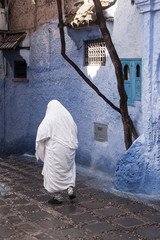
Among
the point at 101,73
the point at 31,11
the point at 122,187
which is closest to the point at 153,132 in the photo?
the point at 122,187

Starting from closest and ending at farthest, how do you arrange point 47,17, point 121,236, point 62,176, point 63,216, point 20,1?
1. point 121,236
2. point 63,216
3. point 62,176
4. point 47,17
5. point 20,1

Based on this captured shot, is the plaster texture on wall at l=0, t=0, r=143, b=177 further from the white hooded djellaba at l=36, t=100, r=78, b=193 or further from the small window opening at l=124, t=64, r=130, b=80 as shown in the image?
the white hooded djellaba at l=36, t=100, r=78, b=193

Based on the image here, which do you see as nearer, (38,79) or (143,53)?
(143,53)

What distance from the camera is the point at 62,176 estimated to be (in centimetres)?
728

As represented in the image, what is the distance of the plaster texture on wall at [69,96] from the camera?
920cm

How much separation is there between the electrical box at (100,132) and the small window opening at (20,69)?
376 centimetres

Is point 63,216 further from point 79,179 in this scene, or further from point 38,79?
point 38,79

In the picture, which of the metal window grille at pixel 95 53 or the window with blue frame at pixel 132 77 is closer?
the window with blue frame at pixel 132 77

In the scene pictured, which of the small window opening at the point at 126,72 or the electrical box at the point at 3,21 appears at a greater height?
the electrical box at the point at 3,21

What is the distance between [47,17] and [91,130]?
3418 mm

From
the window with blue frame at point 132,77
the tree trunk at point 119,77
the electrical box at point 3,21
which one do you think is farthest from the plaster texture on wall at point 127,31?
the electrical box at point 3,21

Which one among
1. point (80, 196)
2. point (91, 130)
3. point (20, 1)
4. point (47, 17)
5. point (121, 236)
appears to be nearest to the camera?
point (121, 236)

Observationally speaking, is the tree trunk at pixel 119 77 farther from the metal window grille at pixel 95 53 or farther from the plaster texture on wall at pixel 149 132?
the metal window grille at pixel 95 53

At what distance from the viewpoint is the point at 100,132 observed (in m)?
9.66
